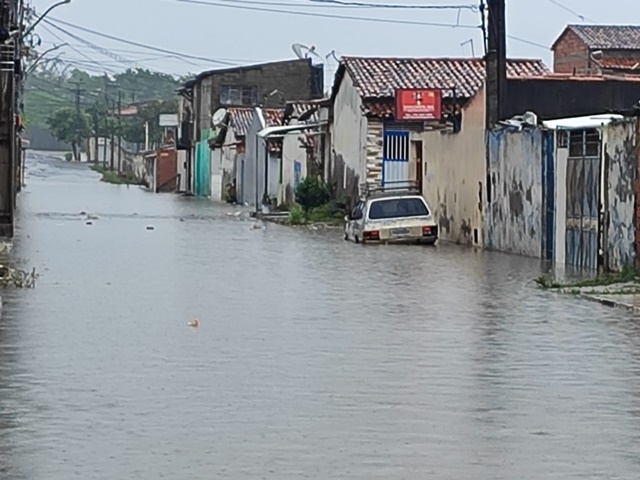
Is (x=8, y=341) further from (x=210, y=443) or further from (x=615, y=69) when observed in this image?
(x=615, y=69)

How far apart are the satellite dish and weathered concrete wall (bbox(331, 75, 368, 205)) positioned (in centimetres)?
3546

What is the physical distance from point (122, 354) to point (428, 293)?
9.51 m

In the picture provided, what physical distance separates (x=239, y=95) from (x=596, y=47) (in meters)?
41.9

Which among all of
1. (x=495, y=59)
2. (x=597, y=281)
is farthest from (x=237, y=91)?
(x=597, y=281)

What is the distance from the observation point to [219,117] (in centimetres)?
9900

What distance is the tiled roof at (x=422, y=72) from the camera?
181 feet

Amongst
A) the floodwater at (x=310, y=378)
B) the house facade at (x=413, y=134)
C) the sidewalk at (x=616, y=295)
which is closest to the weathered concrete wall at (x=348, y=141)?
the house facade at (x=413, y=134)

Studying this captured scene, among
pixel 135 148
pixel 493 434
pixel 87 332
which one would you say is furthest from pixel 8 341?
pixel 135 148

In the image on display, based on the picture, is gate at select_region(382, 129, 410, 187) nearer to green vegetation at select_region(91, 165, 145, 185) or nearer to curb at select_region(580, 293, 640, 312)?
curb at select_region(580, 293, 640, 312)

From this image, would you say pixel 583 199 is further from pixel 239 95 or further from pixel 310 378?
pixel 239 95

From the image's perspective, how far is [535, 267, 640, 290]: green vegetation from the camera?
2503 centimetres

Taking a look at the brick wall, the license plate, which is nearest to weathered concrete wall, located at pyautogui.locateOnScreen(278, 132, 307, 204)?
the brick wall

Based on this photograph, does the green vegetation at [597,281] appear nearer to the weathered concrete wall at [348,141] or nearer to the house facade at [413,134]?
the house facade at [413,134]

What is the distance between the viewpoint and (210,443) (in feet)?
35.0
